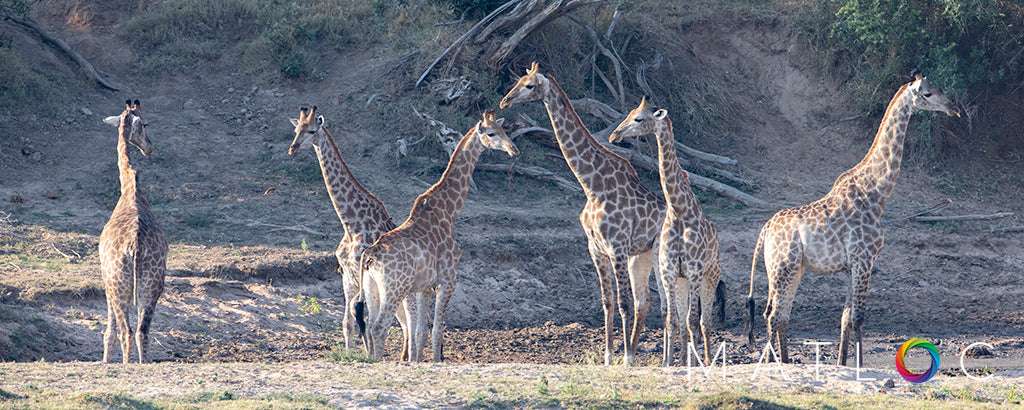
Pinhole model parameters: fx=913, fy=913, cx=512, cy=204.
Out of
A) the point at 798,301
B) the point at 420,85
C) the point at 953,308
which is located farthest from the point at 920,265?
the point at 420,85

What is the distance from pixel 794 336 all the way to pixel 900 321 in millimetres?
1940

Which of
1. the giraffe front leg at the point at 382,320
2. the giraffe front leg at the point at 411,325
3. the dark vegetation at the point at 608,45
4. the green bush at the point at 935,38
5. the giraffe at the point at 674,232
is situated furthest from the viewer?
the dark vegetation at the point at 608,45

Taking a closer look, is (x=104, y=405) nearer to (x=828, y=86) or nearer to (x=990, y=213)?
(x=990, y=213)

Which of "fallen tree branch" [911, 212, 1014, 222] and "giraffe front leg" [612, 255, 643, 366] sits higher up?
"fallen tree branch" [911, 212, 1014, 222]

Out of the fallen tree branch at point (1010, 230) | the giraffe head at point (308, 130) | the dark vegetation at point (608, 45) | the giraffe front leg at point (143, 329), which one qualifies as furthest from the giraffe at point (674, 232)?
the fallen tree branch at point (1010, 230)

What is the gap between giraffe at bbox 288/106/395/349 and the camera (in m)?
10.8

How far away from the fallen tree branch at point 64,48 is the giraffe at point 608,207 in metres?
12.4

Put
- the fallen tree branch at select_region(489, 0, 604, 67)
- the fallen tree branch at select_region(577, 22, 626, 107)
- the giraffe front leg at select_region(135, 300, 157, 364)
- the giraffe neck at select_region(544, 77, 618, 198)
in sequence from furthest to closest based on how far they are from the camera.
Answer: the fallen tree branch at select_region(577, 22, 626, 107)
the fallen tree branch at select_region(489, 0, 604, 67)
the giraffe neck at select_region(544, 77, 618, 198)
the giraffe front leg at select_region(135, 300, 157, 364)

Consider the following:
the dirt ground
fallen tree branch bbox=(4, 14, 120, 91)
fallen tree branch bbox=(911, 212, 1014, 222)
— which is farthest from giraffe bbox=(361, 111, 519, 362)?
fallen tree branch bbox=(4, 14, 120, 91)

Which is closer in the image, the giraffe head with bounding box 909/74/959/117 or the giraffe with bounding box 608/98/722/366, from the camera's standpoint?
the giraffe with bounding box 608/98/722/366

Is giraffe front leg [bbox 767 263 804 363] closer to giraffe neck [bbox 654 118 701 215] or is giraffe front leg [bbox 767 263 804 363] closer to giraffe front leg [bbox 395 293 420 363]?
giraffe neck [bbox 654 118 701 215]

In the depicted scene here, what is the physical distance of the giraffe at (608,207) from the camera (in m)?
10.5

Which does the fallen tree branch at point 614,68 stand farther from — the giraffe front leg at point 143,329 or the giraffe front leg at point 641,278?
the giraffe front leg at point 143,329

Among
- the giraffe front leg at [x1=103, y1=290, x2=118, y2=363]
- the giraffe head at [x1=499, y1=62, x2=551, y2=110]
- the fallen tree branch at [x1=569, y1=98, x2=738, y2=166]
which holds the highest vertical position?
the fallen tree branch at [x1=569, y1=98, x2=738, y2=166]
